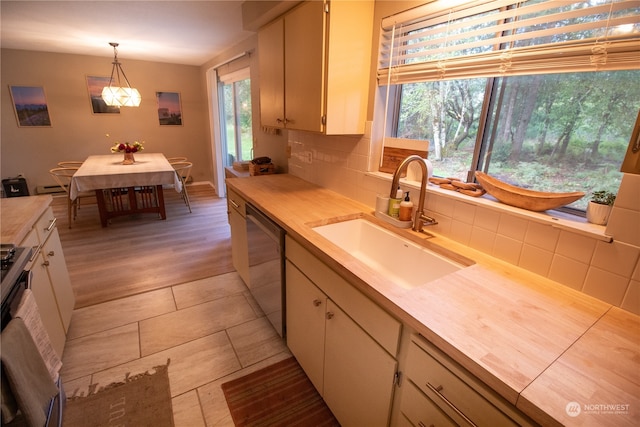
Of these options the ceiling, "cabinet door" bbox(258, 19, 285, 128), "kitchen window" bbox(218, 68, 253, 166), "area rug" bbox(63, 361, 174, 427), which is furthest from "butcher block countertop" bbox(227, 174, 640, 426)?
"kitchen window" bbox(218, 68, 253, 166)

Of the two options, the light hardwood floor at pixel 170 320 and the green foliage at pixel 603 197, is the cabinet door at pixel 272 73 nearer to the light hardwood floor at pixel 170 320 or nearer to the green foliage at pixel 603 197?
the light hardwood floor at pixel 170 320

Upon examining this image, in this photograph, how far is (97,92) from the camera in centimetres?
496

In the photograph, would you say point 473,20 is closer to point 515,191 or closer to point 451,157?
point 451,157

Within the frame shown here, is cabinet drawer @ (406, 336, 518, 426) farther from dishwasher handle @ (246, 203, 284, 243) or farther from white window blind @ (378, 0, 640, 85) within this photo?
white window blind @ (378, 0, 640, 85)

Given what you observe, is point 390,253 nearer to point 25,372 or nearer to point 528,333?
point 528,333

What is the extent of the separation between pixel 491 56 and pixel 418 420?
4.43ft

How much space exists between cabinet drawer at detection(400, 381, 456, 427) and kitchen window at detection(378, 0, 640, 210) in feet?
3.00

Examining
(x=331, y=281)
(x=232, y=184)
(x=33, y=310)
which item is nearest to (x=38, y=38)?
(x=232, y=184)

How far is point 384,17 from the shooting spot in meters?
1.61

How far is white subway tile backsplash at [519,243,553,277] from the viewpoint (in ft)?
3.55

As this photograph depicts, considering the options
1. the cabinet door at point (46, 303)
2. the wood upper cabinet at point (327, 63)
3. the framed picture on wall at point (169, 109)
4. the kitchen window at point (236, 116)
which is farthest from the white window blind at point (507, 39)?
the framed picture on wall at point (169, 109)

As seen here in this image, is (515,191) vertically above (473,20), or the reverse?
(473,20)

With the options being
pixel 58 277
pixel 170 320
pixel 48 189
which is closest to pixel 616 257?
pixel 170 320

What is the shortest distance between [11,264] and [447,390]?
5.18ft
